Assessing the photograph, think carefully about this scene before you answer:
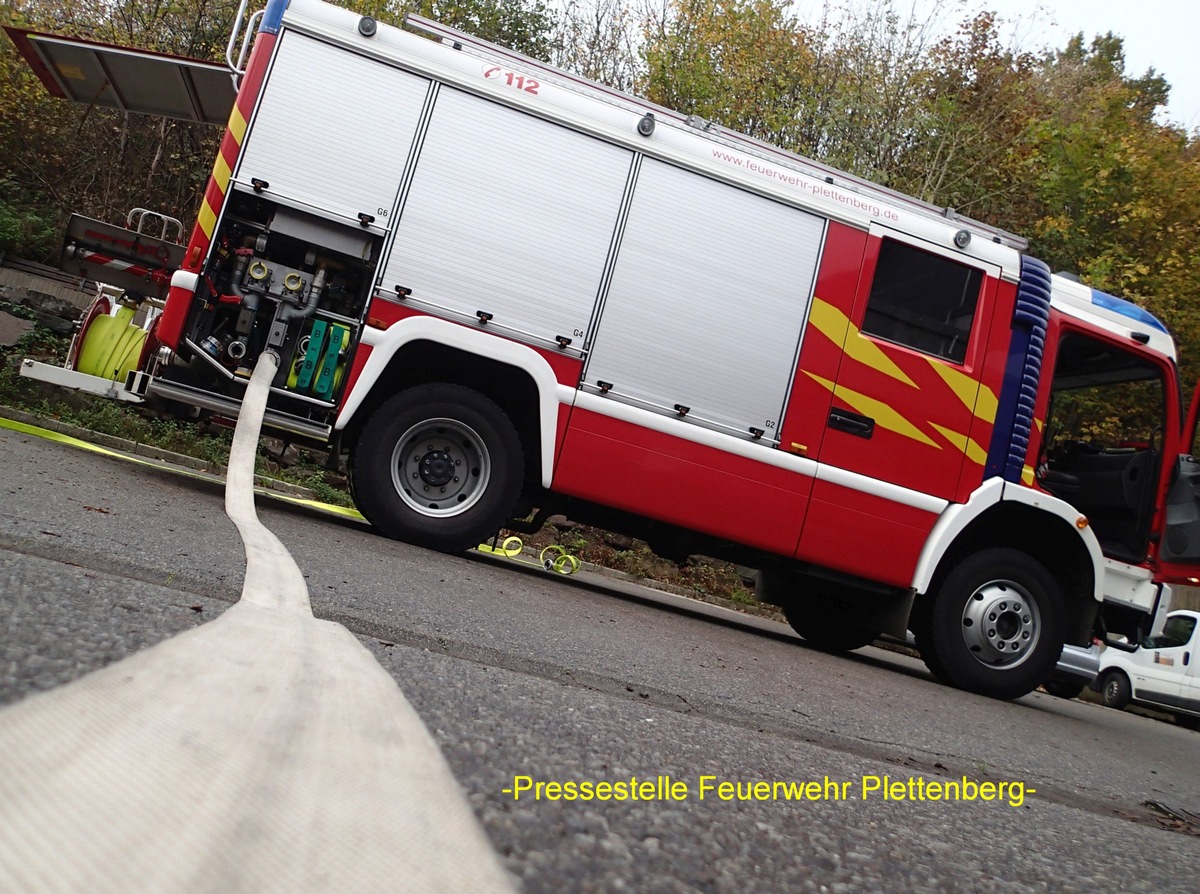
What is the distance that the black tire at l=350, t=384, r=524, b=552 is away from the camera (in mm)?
5777

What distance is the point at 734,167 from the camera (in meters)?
6.27

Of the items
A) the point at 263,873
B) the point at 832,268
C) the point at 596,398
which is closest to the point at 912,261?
the point at 832,268

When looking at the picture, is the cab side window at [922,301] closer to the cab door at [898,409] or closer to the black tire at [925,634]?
the cab door at [898,409]

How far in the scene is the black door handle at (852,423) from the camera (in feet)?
20.3

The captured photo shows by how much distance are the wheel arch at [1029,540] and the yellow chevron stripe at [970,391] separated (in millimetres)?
467

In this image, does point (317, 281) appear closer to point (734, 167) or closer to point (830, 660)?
point (734, 167)

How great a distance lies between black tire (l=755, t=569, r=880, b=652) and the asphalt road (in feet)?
7.55

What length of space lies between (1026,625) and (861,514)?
4.52 feet

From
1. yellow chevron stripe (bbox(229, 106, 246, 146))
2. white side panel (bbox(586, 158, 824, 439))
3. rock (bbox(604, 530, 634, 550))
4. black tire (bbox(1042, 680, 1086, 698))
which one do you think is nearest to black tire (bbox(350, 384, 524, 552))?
white side panel (bbox(586, 158, 824, 439))

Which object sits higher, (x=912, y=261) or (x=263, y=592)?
(x=912, y=261)

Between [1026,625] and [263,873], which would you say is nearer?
[263,873]

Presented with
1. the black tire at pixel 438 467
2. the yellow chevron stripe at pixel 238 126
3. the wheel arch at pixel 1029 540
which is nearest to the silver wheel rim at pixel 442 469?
the black tire at pixel 438 467

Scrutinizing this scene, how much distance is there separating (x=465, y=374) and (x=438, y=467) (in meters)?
0.60

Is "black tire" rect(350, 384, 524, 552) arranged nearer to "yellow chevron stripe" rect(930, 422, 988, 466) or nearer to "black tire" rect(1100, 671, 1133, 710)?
"yellow chevron stripe" rect(930, 422, 988, 466)
